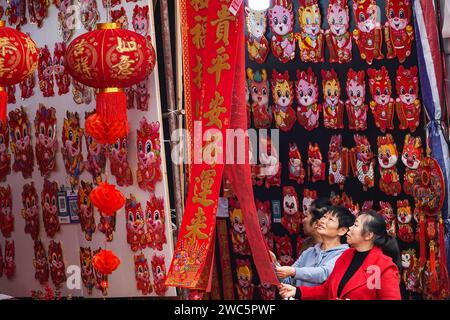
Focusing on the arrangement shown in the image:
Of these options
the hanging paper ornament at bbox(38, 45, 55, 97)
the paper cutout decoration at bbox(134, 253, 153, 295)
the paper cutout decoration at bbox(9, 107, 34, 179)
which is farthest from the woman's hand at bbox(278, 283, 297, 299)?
the paper cutout decoration at bbox(9, 107, 34, 179)

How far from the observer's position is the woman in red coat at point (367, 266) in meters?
5.96

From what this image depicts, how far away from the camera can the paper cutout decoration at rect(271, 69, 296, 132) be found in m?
6.99

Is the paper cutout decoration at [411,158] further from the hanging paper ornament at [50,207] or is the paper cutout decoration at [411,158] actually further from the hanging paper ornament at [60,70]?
the hanging paper ornament at [50,207]

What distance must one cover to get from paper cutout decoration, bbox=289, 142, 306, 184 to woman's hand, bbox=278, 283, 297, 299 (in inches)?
37.5

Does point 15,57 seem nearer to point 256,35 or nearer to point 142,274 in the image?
point 256,35

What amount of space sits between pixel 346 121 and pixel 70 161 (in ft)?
7.27

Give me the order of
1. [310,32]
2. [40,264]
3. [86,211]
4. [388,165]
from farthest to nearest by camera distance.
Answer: [40,264], [86,211], [310,32], [388,165]

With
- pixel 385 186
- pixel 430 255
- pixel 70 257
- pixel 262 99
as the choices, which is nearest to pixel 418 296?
pixel 430 255

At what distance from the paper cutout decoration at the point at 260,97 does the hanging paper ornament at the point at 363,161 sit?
66 centimetres

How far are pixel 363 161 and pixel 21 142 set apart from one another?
2.94 metres

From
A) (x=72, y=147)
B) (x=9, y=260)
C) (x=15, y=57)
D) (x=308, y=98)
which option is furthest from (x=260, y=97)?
(x=9, y=260)

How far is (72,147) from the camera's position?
772cm

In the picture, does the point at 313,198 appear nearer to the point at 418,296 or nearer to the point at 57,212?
the point at 418,296

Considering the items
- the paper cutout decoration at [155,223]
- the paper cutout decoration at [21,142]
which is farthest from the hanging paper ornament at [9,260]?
the paper cutout decoration at [155,223]
